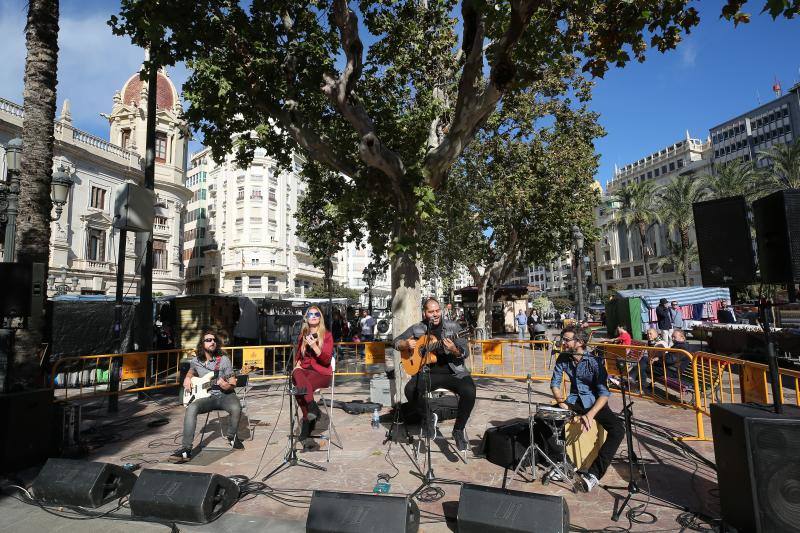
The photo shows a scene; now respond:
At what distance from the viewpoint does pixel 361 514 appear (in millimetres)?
3305

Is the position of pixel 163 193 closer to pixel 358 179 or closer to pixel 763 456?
pixel 358 179

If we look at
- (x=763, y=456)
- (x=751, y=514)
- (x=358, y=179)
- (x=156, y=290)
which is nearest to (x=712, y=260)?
(x=763, y=456)

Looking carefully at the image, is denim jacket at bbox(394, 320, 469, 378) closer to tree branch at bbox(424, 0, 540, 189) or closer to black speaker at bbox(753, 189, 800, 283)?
tree branch at bbox(424, 0, 540, 189)

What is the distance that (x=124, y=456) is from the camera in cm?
585

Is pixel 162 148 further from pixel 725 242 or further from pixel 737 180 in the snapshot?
pixel 737 180

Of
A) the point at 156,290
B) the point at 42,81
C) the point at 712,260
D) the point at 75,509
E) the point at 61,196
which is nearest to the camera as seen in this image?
the point at 75,509

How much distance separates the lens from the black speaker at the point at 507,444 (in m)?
5.08

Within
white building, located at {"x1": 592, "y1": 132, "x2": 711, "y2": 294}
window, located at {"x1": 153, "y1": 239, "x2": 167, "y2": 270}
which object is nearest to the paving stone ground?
window, located at {"x1": 153, "y1": 239, "x2": 167, "y2": 270}

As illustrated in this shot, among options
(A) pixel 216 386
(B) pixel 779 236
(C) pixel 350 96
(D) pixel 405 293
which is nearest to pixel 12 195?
(A) pixel 216 386

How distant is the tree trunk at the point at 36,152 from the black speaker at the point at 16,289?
470 millimetres

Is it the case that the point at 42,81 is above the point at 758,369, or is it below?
above

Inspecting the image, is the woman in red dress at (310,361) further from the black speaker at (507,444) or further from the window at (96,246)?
the window at (96,246)

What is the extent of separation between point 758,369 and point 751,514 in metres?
3.19

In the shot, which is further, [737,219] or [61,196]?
[61,196]
